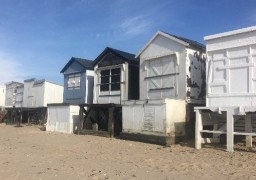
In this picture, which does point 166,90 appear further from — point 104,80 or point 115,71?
point 104,80

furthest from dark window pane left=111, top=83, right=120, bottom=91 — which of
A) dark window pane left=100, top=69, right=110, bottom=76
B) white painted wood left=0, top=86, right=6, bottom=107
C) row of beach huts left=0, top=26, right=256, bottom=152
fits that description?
white painted wood left=0, top=86, right=6, bottom=107

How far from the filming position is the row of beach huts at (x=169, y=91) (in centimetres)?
1398

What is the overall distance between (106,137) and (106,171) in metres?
10.0

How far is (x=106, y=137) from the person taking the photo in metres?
20.2

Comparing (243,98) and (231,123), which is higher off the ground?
(243,98)

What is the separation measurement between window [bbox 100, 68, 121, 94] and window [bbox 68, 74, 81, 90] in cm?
349

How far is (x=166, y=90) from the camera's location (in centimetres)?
1945

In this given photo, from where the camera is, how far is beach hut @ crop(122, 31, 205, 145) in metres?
16.9

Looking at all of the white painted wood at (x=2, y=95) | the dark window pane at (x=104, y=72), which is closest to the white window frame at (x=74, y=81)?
the dark window pane at (x=104, y=72)

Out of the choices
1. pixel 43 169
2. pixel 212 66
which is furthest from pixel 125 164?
pixel 212 66

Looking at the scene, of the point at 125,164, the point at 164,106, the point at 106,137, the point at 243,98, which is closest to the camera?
the point at 125,164

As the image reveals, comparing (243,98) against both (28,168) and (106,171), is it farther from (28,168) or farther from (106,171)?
(28,168)

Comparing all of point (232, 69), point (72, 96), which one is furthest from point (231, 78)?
point (72, 96)

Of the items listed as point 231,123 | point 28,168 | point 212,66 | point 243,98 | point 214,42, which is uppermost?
point 214,42
